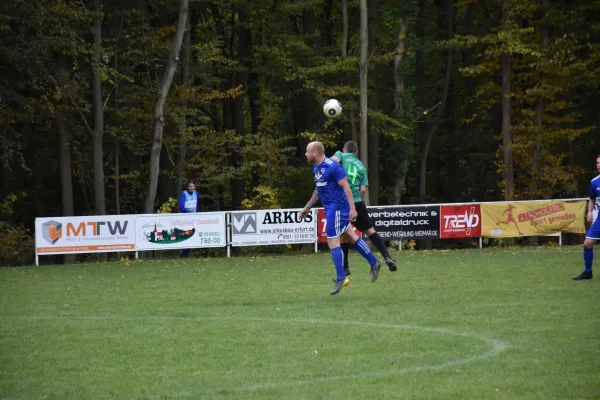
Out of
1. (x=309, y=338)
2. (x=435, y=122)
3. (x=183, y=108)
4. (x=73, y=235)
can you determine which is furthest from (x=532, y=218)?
(x=309, y=338)

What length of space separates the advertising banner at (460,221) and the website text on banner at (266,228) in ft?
13.1

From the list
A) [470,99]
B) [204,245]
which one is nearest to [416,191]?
[470,99]

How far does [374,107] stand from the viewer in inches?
1452

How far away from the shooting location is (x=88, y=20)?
30047 mm

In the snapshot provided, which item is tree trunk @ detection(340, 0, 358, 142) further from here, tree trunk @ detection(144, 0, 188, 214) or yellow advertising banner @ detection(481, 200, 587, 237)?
yellow advertising banner @ detection(481, 200, 587, 237)

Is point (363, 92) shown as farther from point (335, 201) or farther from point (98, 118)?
point (335, 201)

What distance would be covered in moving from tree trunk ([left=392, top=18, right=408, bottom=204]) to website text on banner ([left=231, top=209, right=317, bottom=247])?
43.0 feet

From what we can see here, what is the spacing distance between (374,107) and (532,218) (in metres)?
12.0

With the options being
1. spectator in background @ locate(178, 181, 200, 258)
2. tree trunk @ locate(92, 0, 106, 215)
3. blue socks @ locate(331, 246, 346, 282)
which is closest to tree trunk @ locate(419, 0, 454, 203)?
tree trunk @ locate(92, 0, 106, 215)

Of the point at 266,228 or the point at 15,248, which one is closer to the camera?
the point at 266,228

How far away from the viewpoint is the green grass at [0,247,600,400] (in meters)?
7.22

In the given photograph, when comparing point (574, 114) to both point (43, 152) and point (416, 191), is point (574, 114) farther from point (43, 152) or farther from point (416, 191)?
point (43, 152)

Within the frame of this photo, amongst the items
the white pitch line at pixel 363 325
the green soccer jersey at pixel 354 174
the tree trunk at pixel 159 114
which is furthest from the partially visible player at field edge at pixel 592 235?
the tree trunk at pixel 159 114

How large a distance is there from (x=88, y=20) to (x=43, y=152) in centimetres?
844
